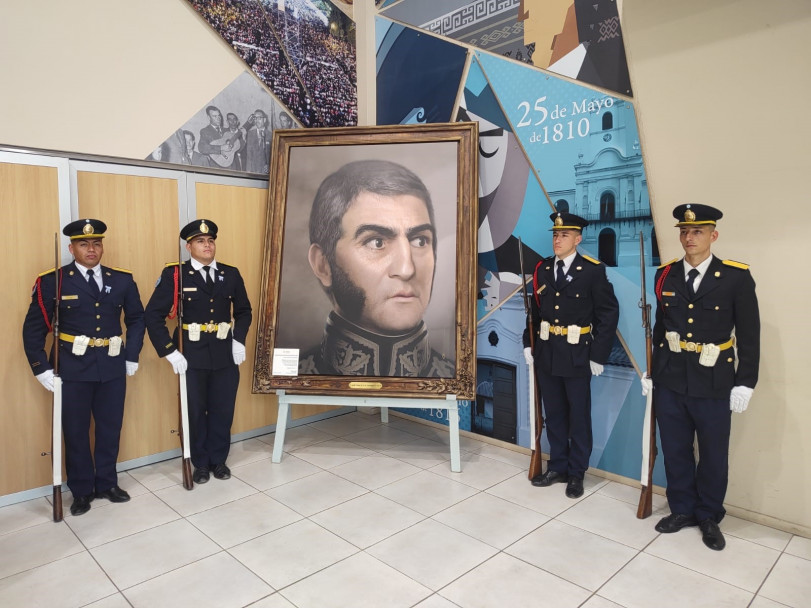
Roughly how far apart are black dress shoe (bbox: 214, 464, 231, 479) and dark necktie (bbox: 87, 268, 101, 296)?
1.41 m

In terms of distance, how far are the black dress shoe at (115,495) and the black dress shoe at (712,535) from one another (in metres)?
3.33

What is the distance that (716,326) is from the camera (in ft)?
9.49

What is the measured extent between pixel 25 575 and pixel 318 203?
9.30 ft

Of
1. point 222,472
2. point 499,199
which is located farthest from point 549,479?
point 222,472

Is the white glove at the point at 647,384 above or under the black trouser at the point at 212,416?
above

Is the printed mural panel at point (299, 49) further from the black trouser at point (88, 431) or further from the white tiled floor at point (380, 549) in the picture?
the white tiled floor at point (380, 549)

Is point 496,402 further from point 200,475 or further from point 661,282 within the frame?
point 200,475

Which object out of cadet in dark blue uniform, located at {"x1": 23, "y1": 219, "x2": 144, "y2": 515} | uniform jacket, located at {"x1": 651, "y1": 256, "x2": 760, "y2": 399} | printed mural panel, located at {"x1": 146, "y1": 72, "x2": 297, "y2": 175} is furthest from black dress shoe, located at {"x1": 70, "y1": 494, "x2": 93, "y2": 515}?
uniform jacket, located at {"x1": 651, "y1": 256, "x2": 760, "y2": 399}

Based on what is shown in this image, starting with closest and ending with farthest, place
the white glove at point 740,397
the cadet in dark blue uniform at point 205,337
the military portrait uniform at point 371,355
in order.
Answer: the white glove at point 740,397, the cadet in dark blue uniform at point 205,337, the military portrait uniform at point 371,355

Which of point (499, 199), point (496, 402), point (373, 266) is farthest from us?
point (496, 402)

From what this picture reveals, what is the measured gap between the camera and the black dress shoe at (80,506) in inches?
129

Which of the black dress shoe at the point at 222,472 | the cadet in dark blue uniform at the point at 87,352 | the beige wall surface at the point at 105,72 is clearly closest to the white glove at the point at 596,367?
the black dress shoe at the point at 222,472

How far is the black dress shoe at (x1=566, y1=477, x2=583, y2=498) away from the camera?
349 cm

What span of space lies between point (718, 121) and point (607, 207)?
79 cm
